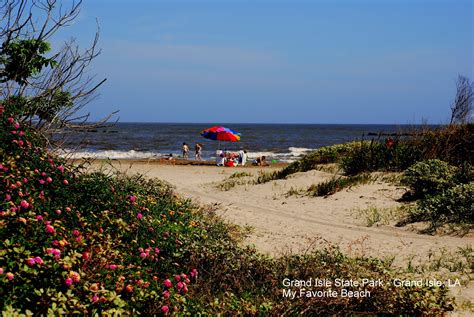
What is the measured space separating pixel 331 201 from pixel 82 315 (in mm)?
9301

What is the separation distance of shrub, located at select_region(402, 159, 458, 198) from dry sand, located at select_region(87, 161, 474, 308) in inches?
21.0

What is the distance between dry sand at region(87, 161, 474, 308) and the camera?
8.67m

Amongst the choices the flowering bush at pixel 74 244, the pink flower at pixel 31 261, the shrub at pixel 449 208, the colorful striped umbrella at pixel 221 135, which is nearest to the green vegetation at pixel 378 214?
the shrub at pixel 449 208

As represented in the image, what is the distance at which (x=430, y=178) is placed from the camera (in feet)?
39.7

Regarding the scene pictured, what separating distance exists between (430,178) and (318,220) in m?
2.97

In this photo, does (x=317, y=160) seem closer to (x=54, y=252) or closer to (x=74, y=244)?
(x=74, y=244)

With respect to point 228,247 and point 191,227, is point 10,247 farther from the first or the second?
point 191,227

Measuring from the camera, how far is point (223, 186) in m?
16.0

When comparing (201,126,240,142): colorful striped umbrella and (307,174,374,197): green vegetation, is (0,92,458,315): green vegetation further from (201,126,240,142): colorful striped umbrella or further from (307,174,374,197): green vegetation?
(201,126,240,142): colorful striped umbrella

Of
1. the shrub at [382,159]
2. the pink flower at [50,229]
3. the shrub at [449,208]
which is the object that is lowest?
the shrub at [449,208]

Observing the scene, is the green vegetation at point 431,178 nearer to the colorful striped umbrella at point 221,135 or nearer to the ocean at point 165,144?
the ocean at point 165,144

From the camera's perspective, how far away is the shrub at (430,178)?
12023mm

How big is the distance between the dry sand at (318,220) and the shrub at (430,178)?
534 mm

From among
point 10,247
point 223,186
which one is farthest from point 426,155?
point 10,247
